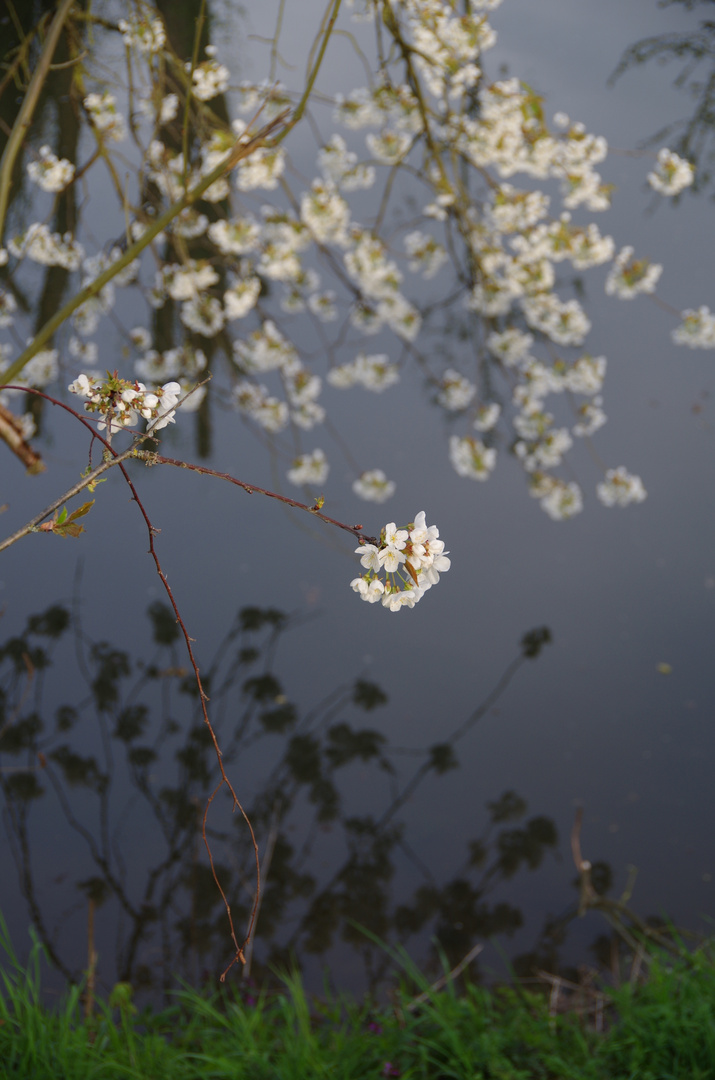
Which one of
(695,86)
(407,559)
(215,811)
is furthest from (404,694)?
(695,86)

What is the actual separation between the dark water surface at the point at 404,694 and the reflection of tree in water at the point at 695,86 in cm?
4

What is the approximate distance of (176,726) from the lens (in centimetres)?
164

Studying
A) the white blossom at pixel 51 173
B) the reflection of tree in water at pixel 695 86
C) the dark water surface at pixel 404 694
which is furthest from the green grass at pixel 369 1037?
the reflection of tree in water at pixel 695 86

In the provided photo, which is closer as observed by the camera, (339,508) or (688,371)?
(339,508)

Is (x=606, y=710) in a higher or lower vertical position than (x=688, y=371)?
lower

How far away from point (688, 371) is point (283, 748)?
5.28ft

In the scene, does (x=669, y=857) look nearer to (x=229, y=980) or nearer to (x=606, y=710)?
(x=606, y=710)

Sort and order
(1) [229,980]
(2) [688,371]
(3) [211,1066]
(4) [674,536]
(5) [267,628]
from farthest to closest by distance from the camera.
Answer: (2) [688,371], (4) [674,536], (5) [267,628], (1) [229,980], (3) [211,1066]

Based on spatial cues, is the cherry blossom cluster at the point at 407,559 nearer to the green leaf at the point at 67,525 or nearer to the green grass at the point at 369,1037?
the green leaf at the point at 67,525

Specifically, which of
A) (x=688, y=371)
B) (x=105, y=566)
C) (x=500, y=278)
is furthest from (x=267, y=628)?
(x=688, y=371)

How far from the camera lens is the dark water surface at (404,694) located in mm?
A: 1416

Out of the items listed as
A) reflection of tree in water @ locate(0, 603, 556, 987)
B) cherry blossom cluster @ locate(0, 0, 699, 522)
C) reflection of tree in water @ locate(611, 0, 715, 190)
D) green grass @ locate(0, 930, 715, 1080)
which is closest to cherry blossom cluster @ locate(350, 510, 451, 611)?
green grass @ locate(0, 930, 715, 1080)

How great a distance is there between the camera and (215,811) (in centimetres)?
152

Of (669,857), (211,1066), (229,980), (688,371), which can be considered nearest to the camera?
(211,1066)
